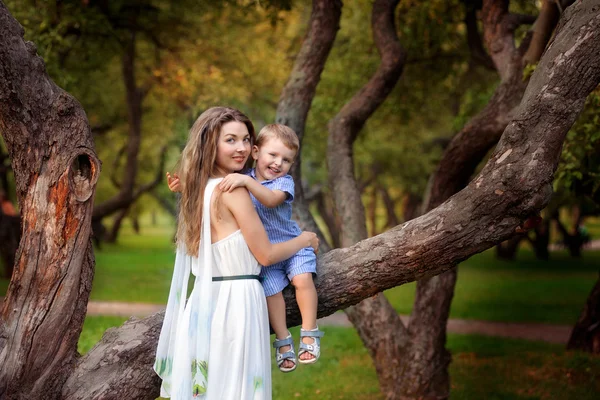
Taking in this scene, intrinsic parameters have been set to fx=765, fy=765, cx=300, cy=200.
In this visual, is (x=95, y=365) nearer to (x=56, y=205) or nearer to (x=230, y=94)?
(x=56, y=205)

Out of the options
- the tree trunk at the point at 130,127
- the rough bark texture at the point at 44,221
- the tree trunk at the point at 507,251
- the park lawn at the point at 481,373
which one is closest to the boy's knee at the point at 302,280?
the rough bark texture at the point at 44,221

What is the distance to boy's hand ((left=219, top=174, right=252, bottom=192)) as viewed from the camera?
3.63 metres

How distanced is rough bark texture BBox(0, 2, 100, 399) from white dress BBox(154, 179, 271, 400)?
2.30ft

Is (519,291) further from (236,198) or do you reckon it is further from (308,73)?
(236,198)

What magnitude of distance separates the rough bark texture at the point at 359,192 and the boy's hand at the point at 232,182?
11.8ft

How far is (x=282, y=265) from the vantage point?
13.2 feet

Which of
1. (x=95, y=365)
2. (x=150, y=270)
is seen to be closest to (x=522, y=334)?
(x=95, y=365)

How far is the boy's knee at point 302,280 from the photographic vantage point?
3.96m

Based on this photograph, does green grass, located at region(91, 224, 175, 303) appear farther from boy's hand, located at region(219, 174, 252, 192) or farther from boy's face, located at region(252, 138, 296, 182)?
boy's hand, located at region(219, 174, 252, 192)

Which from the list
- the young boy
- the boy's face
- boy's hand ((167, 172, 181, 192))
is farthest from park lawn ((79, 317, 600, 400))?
the boy's face

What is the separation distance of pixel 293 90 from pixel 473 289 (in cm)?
1247

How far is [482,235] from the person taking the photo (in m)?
Answer: 3.94

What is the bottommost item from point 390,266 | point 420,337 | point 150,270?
point 150,270

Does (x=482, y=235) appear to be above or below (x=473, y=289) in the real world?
above
